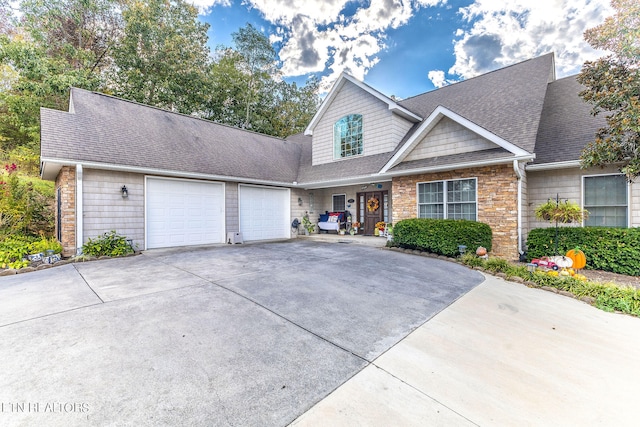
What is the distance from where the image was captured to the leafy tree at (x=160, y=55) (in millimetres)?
16375

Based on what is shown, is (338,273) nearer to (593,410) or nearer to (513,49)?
(593,410)

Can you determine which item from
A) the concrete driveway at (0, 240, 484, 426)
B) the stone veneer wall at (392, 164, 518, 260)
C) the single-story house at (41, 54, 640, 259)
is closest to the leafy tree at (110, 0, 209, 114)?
the single-story house at (41, 54, 640, 259)

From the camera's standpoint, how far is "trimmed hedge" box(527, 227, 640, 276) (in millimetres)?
5676

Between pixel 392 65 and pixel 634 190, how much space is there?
11767 millimetres

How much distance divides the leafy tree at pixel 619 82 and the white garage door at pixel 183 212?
37.5 feet

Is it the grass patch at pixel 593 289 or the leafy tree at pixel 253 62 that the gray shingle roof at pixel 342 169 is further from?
the leafy tree at pixel 253 62

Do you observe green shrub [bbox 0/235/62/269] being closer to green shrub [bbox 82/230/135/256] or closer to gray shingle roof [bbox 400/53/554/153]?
green shrub [bbox 82/230/135/256]

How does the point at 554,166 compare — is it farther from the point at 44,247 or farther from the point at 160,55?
the point at 160,55

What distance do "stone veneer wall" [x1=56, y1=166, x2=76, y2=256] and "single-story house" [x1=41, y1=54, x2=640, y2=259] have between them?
0.03m

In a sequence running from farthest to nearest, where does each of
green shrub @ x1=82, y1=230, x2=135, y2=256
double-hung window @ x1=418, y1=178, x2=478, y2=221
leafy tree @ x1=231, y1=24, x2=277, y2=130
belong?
1. leafy tree @ x1=231, y1=24, x2=277, y2=130
2. double-hung window @ x1=418, y1=178, x2=478, y2=221
3. green shrub @ x1=82, y1=230, x2=135, y2=256

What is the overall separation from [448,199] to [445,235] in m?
1.67

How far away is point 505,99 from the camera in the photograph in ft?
30.2

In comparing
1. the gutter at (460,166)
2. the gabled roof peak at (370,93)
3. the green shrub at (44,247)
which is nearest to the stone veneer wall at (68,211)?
the green shrub at (44,247)

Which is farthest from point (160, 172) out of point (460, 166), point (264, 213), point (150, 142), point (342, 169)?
point (460, 166)
